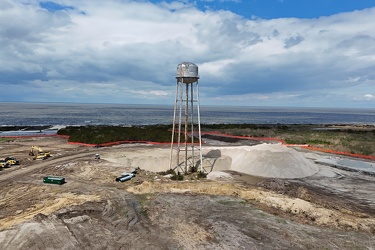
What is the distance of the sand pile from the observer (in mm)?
28109

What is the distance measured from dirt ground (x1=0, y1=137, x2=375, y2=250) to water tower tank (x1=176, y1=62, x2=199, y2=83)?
9134 millimetres

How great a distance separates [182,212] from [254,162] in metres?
14.6

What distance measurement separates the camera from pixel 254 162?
2952 centimetres

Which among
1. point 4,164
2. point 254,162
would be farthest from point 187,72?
point 4,164

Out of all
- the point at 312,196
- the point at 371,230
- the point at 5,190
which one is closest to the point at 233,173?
the point at 312,196

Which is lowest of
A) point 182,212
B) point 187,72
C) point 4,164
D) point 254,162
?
point 182,212

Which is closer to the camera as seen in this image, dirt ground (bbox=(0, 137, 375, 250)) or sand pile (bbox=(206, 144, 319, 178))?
dirt ground (bbox=(0, 137, 375, 250))

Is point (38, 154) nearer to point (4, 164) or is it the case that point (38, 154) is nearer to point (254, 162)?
point (4, 164)

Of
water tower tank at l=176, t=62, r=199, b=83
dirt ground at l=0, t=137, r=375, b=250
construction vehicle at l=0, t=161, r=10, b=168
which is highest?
water tower tank at l=176, t=62, r=199, b=83

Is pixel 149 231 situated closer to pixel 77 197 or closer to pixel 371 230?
pixel 77 197

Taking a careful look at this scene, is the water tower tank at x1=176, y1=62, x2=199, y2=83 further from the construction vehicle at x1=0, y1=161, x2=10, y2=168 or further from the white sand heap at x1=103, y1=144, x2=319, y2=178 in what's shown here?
the construction vehicle at x1=0, y1=161, x2=10, y2=168

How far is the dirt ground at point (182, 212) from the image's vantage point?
13.3m

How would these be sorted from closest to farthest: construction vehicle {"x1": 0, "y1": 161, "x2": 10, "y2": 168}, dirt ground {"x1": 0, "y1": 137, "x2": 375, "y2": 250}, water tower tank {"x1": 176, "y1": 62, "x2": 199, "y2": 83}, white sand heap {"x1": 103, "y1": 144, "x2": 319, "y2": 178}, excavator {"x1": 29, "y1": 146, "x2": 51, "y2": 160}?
dirt ground {"x1": 0, "y1": 137, "x2": 375, "y2": 250}
water tower tank {"x1": 176, "y1": 62, "x2": 199, "y2": 83}
white sand heap {"x1": 103, "y1": 144, "x2": 319, "y2": 178}
construction vehicle {"x1": 0, "y1": 161, "x2": 10, "y2": 168}
excavator {"x1": 29, "y1": 146, "x2": 51, "y2": 160}

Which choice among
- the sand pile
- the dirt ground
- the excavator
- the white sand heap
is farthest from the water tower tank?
the excavator
